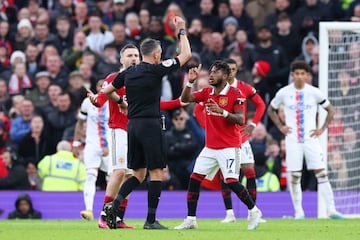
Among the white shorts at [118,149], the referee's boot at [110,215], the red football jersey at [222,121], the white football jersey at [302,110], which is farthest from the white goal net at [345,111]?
the referee's boot at [110,215]

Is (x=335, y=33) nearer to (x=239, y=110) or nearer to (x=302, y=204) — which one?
(x=302, y=204)

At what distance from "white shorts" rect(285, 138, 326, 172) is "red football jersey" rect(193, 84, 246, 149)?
4196 mm

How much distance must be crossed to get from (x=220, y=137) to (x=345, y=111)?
6330 millimetres

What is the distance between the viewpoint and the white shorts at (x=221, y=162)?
15.0 m

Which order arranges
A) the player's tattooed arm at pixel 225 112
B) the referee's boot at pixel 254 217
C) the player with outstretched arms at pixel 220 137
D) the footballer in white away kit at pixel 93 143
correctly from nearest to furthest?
the player's tattooed arm at pixel 225 112, the referee's boot at pixel 254 217, the player with outstretched arms at pixel 220 137, the footballer in white away kit at pixel 93 143

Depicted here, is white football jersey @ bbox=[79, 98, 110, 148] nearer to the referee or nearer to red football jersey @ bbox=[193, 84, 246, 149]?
red football jersey @ bbox=[193, 84, 246, 149]

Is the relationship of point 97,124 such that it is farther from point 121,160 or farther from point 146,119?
point 146,119

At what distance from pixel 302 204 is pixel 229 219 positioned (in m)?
2.96

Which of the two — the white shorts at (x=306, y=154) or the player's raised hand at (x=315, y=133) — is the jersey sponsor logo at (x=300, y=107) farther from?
the white shorts at (x=306, y=154)

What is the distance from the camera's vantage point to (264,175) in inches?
838

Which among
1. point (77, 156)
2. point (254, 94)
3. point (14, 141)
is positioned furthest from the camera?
point (14, 141)

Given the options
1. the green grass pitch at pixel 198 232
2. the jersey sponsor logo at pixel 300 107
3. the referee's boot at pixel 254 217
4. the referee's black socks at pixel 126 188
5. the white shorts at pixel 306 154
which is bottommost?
the green grass pitch at pixel 198 232

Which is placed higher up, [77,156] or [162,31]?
[162,31]

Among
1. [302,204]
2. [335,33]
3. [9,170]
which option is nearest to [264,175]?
[302,204]
